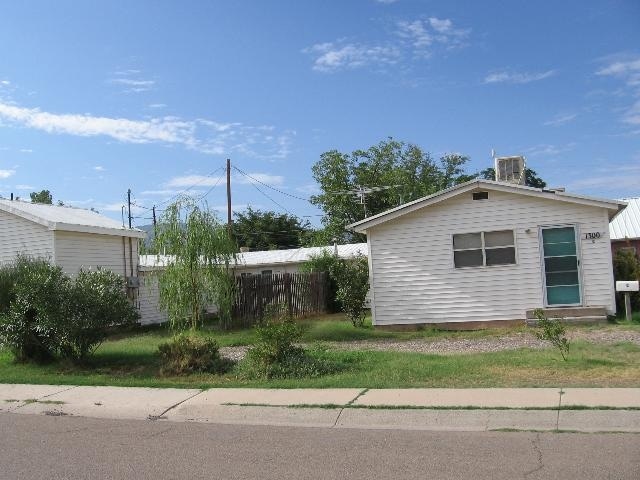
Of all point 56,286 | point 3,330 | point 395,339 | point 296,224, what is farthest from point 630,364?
point 296,224

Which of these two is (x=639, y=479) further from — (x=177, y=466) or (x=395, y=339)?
(x=395, y=339)

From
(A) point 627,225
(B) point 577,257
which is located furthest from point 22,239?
(A) point 627,225

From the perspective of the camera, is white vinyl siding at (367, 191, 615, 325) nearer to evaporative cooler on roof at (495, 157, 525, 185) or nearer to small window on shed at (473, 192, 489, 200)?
small window on shed at (473, 192, 489, 200)

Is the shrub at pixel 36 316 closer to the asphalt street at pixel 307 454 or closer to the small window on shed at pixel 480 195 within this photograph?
the asphalt street at pixel 307 454

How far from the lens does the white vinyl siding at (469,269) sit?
16.3 metres

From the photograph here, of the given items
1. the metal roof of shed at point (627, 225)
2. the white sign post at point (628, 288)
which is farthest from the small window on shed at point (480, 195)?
the metal roof of shed at point (627, 225)

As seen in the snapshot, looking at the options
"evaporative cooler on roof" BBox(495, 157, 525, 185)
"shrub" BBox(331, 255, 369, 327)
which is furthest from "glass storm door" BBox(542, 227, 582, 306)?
"shrub" BBox(331, 255, 369, 327)

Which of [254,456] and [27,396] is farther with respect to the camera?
[27,396]

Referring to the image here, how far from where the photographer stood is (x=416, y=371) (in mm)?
10180

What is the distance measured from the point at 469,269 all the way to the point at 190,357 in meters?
8.46

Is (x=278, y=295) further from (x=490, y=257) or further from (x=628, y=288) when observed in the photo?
→ (x=628, y=288)

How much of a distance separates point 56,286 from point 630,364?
399 inches

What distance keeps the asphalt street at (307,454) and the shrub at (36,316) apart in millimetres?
4546

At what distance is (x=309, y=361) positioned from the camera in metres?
10.8
